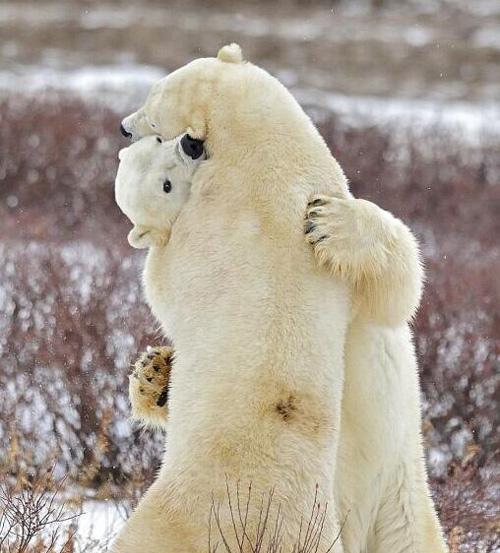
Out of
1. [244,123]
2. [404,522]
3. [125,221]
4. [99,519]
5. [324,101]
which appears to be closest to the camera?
[244,123]

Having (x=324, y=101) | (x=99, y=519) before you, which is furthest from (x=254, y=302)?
(x=324, y=101)

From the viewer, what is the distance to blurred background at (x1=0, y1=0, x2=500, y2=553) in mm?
5753

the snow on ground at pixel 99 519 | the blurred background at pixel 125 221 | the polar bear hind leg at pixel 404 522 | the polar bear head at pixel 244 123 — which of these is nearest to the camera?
the polar bear head at pixel 244 123

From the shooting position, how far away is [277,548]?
2424 mm

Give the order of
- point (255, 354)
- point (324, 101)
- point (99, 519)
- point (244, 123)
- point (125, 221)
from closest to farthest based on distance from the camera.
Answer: point (255, 354), point (244, 123), point (99, 519), point (125, 221), point (324, 101)

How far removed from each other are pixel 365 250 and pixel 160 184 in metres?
0.46

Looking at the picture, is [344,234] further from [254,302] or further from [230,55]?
[230,55]

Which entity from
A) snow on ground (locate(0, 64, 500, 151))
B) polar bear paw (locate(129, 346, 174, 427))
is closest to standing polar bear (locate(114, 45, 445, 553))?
polar bear paw (locate(129, 346, 174, 427))

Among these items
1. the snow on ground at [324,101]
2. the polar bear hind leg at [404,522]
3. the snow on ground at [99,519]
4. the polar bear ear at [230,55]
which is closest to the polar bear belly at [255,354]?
the polar bear hind leg at [404,522]

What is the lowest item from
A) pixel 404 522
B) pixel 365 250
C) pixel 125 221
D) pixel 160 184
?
pixel 404 522

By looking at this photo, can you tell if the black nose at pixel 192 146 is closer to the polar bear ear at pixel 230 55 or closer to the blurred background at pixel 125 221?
the polar bear ear at pixel 230 55

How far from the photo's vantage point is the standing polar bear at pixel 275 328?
8.14 ft

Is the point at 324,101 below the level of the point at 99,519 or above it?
above

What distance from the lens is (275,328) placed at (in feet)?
8.23
